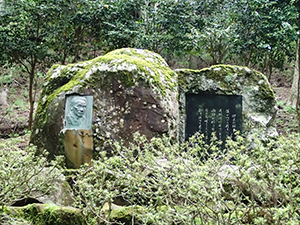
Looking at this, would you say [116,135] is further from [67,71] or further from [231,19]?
[231,19]

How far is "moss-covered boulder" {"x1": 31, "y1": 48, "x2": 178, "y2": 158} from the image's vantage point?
4762mm

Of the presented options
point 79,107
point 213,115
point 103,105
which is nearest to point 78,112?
point 79,107

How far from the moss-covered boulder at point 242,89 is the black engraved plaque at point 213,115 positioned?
4.4 inches

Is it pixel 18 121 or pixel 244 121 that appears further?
pixel 18 121

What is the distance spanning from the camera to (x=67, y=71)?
518 centimetres

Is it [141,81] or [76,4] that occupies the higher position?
[76,4]

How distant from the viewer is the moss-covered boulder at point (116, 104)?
4762 mm

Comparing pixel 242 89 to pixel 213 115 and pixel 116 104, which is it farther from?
pixel 116 104

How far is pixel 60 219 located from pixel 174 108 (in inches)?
105

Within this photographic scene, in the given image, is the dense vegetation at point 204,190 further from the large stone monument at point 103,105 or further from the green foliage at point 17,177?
the large stone monument at point 103,105

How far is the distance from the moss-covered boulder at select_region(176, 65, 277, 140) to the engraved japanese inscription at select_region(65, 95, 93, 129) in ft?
5.82

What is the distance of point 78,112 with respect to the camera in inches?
185

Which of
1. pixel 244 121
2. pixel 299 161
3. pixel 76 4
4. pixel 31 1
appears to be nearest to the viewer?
pixel 299 161

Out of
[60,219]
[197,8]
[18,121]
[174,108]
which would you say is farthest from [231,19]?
[60,219]
